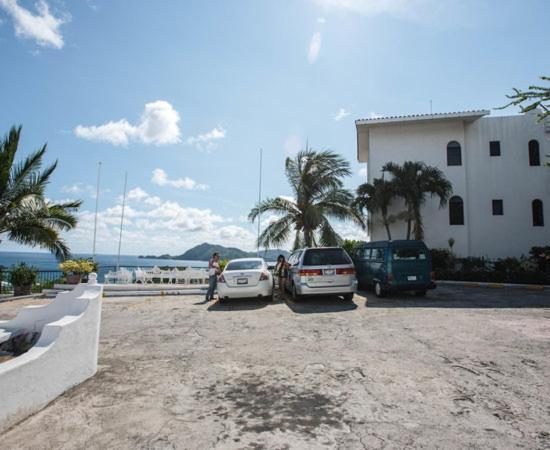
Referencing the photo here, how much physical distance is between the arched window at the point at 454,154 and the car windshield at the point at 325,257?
14363mm

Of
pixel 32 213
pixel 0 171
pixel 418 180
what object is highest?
pixel 418 180

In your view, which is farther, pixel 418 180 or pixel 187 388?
pixel 418 180

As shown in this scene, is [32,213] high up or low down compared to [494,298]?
up

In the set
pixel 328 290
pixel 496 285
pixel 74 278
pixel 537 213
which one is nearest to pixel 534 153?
pixel 537 213

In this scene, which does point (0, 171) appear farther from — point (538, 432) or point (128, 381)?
point (538, 432)

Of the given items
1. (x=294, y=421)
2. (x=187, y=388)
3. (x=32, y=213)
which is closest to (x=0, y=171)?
(x=32, y=213)

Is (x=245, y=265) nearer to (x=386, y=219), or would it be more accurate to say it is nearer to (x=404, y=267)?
(x=404, y=267)

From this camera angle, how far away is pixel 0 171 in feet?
37.7

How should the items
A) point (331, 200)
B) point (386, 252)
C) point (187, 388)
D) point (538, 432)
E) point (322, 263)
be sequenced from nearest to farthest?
1. point (538, 432)
2. point (187, 388)
3. point (322, 263)
4. point (386, 252)
5. point (331, 200)

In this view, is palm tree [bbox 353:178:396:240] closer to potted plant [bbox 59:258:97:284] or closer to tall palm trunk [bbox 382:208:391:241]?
tall palm trunk [bbox 382:208:391:241]

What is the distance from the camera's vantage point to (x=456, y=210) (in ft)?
65.4

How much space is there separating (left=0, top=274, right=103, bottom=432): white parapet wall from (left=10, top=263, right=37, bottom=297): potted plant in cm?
1036

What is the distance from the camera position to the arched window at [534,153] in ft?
64.5

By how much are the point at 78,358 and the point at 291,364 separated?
2.65 meters
